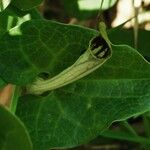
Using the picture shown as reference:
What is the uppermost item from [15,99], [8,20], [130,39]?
[8,20]

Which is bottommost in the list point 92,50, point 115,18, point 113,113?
point 115,18

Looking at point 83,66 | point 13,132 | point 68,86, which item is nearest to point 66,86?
point 68,86

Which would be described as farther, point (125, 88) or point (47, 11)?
point (47, 11)

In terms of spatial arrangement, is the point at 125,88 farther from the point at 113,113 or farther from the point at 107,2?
the point at 107,2

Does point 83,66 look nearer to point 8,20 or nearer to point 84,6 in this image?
point 8,20

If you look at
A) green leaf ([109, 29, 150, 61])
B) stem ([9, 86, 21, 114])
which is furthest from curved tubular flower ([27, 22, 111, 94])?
green leaf ([109, 29, 150, 61])

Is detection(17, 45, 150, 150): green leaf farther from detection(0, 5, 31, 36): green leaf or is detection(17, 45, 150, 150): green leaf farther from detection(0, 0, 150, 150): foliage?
detection(0, 5, 31, 36): green leaf

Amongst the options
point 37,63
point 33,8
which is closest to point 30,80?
point 37,63
